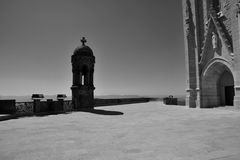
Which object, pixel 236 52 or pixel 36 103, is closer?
pixel 236 52

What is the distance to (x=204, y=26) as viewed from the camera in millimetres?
18203

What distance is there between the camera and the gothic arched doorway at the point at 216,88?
668 inches

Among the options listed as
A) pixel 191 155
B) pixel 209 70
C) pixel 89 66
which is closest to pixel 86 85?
pixel 89 66

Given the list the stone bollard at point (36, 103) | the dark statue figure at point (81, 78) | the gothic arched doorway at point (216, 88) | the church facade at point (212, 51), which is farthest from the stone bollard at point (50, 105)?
the gothic arched doorway at point (216, 88)

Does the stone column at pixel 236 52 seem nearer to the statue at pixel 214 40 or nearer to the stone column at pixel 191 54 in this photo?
the statue at pixel 214 40

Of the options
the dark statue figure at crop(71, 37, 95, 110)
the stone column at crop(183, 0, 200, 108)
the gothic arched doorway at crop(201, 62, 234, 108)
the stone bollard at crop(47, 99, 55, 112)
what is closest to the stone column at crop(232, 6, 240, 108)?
the gothic arched doorway at crop(201, 62, 234, 108)

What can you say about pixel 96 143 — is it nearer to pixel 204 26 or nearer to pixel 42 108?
pixel 42 108

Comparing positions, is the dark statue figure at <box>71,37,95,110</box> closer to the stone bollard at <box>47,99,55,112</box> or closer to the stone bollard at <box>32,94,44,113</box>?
the stone bollard at <box>47,99,55,112</box>

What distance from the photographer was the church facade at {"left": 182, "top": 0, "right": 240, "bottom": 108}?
14.2m

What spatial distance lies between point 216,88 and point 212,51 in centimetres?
390

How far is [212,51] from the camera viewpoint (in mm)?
16594

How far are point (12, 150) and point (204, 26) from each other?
19.5 m

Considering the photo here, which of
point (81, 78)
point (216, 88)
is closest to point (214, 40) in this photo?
point (216, 88)

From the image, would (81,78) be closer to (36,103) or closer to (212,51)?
(36,103)
